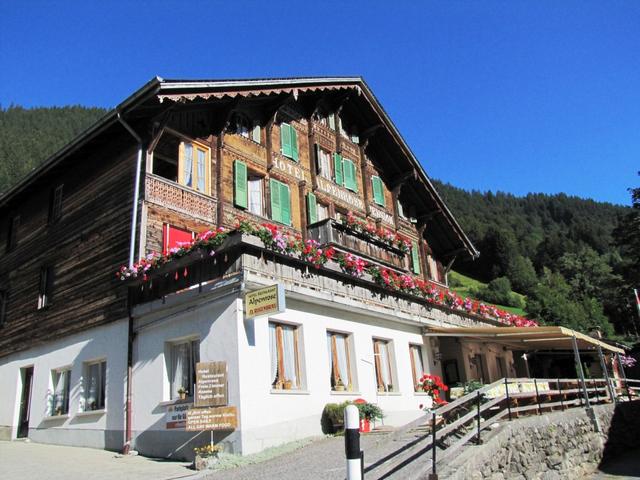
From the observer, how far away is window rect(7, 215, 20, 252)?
69.1 ft

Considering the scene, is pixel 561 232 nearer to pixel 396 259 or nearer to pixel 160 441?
pixel 396 259

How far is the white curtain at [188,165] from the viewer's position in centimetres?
1647

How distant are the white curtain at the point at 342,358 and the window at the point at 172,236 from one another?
188 inches

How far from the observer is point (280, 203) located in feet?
63.2

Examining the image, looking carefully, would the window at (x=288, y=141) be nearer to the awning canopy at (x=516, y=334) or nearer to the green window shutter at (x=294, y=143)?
the green window shutter at (x=294, y=143)

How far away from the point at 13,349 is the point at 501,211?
124m

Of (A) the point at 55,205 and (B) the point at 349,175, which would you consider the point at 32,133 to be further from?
(B) the point at 349,175

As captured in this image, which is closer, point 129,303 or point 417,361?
point 129,303

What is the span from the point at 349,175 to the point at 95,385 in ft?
41.8

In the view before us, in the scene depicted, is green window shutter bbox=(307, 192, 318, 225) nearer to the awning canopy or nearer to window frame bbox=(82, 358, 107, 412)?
the awning canopy

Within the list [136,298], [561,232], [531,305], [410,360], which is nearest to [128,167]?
[136,298]

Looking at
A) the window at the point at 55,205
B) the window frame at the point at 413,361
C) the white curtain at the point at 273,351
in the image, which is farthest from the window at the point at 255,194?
the window frame at the point at 413,361

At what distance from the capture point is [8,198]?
2061 centimetres

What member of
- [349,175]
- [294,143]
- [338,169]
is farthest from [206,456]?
[349,175]
